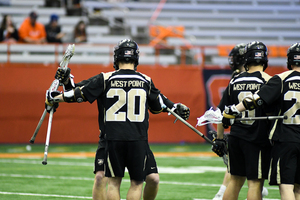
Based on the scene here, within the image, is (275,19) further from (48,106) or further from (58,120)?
(48,106)

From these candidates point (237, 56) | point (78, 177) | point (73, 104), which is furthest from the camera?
point (73, 104)

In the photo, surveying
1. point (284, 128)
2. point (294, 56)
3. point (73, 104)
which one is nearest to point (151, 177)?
point (284, 128)

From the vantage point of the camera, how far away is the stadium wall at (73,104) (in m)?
15.8

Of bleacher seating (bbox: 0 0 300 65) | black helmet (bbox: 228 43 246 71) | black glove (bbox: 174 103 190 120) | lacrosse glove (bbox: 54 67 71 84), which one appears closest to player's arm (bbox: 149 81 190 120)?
black glove (bbox: 174 103 190 120)

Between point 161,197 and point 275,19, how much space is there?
15798 millimetres

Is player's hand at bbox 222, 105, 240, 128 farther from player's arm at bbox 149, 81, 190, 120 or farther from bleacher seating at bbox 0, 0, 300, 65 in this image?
bleacher seating at bbox 0, 0, 300, 65

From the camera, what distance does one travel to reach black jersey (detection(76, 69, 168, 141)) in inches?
215

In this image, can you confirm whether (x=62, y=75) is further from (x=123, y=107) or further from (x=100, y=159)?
(x=100, y=159)

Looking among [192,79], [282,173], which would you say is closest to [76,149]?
[192,79]

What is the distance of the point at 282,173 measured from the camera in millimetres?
5316

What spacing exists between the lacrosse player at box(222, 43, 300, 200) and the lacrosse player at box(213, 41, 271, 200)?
11.4 inches

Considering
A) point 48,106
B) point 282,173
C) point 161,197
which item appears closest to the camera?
point 282,173

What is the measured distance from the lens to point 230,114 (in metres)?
5.56

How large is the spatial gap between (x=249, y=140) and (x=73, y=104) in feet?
35.4
